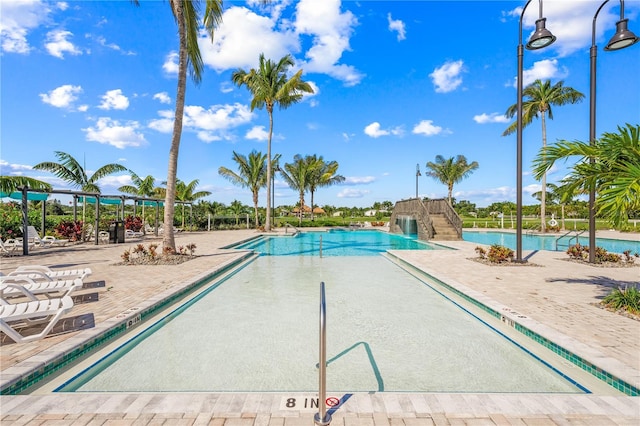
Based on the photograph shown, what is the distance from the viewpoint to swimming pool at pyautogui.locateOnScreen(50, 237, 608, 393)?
3.29 m

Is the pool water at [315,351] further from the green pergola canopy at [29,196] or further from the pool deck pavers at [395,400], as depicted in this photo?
the green pergola canopy at [29,196]

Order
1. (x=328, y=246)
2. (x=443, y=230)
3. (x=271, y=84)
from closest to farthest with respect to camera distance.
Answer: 1. (x=328, y=246)
2. (x=443, y=230)
3. (x=271, y=84)

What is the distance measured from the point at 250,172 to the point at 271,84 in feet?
30.6

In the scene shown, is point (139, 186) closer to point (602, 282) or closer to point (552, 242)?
point (602, 282)

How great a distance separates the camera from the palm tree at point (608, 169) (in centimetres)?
404

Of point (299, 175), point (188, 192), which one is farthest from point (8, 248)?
point (299, 175)

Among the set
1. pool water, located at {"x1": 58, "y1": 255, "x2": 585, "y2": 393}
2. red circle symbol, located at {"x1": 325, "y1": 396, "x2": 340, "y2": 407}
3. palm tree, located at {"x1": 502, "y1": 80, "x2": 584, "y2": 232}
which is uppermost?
palm tree, located at {"x1": 502, "y1": 80, "x2": 584, "y2": 232}

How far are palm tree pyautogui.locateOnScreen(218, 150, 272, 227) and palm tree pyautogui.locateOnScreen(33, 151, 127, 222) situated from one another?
10343 millimetres

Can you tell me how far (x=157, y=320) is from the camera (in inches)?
200

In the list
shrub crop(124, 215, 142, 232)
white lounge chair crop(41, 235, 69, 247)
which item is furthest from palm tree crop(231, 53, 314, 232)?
white lounge chair crop(41, 235, 69, 247)

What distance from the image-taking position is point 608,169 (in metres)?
4.91

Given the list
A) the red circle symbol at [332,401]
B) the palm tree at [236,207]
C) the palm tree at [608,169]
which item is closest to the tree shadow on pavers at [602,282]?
the palm tree at [608,169]

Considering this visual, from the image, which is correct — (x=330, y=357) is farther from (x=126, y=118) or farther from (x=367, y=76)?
(x=367, y=76)

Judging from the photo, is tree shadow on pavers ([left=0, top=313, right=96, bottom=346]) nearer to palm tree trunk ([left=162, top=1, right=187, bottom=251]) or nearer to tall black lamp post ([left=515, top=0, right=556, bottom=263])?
palm tree trunk ([left=162, top=1, right=187, bottom=251])
